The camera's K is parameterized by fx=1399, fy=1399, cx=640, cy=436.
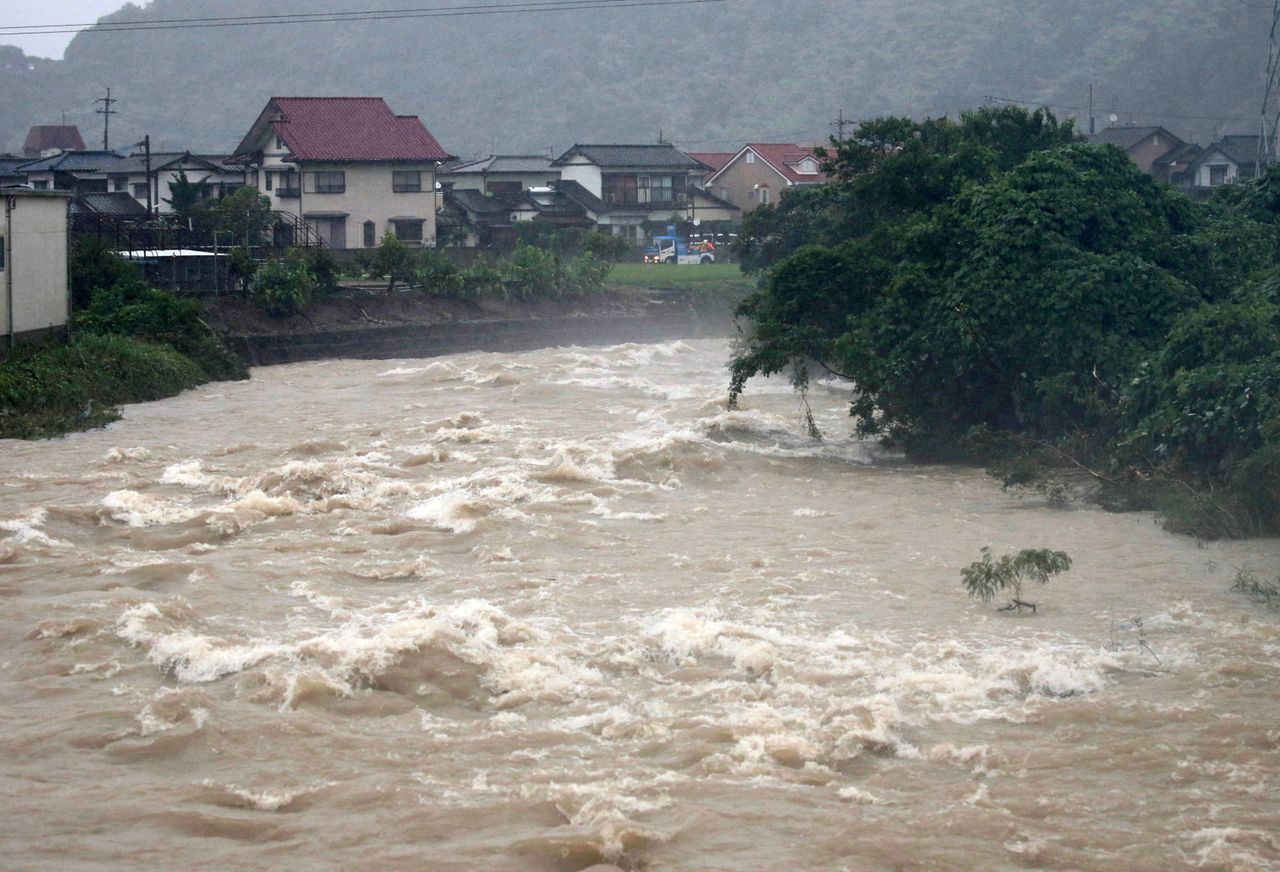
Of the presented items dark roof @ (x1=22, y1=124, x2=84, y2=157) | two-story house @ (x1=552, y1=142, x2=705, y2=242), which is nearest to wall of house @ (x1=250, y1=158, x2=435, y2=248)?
two-story house @ (x1=552, y1=142, x2=705, y2=242)

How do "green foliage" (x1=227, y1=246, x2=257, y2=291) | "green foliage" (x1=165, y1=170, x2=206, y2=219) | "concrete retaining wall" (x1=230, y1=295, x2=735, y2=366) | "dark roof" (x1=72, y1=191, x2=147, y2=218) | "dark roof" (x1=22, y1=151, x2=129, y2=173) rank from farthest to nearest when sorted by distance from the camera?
"dark roof" (x1=22, y1=151, x2=129, y2=173), "dark roof" (x1=72, y1=191, x2=147, y2=218), "green foliage" (x1=165, y1=170, x2=206, y2=219), "green foliage" (x1=227, y1=246, x2=257, y2=291), "concrete retaining wall" (x1=230, y1=295, x2=735, y2=366)

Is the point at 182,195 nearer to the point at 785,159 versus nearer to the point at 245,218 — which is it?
the point at 245,218

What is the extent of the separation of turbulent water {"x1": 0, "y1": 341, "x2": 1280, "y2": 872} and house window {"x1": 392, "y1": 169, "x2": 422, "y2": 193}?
97.8 feet

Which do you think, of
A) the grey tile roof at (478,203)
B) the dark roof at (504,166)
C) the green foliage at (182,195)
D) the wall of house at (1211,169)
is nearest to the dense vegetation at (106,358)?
the green foliage at (182,195)

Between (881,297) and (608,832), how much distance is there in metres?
13.5

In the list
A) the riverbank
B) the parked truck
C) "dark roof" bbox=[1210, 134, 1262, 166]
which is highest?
"dark roof" bbox=[1210, 134, 1262, 166]

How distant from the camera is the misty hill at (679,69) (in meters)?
90.1

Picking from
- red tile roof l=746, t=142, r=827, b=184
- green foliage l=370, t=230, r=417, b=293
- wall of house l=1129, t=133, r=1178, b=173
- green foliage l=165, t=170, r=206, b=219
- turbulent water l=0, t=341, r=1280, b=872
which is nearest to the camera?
turbulent water l=0, t=341, r=1280, b=872

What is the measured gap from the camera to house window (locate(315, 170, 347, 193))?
151 ft

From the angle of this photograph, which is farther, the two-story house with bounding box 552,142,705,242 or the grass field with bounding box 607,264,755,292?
the two-story house with bounding box 552,142,705,242

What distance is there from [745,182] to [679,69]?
4431 cm

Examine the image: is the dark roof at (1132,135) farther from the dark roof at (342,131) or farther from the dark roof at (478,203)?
the dark roof at (342,131)

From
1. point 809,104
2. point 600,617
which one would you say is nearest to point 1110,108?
point 809,104

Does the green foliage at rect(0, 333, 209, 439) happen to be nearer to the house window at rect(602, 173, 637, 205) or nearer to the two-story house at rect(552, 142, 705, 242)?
the two-story house at rect(552, 142, 705, 242)
